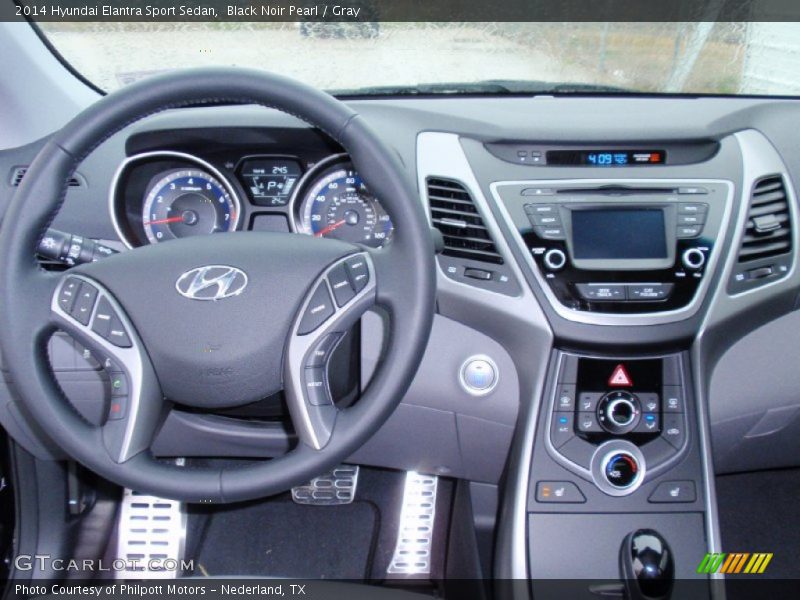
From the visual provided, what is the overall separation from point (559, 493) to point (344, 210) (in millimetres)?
711

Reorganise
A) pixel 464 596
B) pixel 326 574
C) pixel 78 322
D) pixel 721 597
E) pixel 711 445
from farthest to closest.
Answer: pixel 326 574 → pixel 464 596 → pixel 711 445 → pixel 721 597 → pixel 78 322

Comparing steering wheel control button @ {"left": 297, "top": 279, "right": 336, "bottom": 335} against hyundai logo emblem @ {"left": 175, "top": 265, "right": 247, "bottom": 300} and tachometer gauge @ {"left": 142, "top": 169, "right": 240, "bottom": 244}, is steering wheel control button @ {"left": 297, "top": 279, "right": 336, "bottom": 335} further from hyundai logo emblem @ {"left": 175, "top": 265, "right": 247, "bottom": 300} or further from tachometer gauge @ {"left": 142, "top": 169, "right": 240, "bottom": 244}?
tachometer gauge @ {"left": 142, "top": 169, "right": 240, "bottom": 244}

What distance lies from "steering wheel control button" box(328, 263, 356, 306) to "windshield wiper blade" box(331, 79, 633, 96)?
73 cm

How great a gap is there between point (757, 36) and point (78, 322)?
1643mm

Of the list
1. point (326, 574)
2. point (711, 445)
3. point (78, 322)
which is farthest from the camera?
point (326, 574)

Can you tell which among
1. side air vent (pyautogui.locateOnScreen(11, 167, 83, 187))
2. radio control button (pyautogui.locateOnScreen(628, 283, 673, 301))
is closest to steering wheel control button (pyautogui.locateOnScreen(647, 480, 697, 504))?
radio control button (pyautogui.locateOnScreen(628, 283, 673, 301))

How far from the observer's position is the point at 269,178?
154 centimetres

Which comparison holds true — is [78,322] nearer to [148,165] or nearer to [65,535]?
[148,165]

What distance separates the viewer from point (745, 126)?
→ 1555 millimetres

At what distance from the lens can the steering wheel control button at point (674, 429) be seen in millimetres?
1457

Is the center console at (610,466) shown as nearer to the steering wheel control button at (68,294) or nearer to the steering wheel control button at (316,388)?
the steering wheel control button at (316,388)

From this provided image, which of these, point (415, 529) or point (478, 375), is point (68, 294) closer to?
point (478, 375)

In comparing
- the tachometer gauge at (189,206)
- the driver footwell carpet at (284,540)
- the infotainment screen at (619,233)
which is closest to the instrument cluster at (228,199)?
the tachometer gauge at (189,206)

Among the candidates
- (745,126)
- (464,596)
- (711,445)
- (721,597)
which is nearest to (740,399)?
(711,445)
